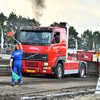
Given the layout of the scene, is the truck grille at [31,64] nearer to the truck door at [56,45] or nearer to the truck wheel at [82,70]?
the truck door at [56,45]

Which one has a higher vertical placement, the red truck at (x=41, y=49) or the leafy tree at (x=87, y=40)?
the leafy tree at (x=87, y=40)

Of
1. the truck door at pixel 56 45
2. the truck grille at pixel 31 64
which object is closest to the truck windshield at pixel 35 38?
the truck door at pixel 56 45

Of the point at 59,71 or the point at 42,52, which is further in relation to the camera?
the point at 59,71

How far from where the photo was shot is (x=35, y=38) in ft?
49.7

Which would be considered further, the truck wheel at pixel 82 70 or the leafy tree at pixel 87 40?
the leafy tree at pixel 87 40

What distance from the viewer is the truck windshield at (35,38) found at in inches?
589

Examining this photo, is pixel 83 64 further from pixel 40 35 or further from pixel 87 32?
pixel 87 32

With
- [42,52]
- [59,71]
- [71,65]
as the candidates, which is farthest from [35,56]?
[71,65]

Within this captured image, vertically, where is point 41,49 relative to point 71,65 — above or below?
above

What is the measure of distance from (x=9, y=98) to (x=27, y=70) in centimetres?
737

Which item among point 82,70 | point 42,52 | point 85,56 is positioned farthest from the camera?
point 85,56

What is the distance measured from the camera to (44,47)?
1488 cm

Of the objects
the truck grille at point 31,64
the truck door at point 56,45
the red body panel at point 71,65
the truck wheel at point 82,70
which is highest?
the truck door at point 56,45

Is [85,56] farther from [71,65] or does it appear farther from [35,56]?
[35,56]
